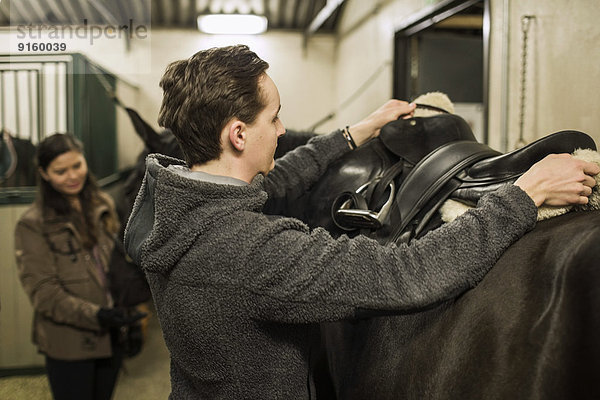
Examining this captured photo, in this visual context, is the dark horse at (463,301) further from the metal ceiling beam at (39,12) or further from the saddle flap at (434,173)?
the metal ceiling beam at (39,12)

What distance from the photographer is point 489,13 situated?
6.57 ft

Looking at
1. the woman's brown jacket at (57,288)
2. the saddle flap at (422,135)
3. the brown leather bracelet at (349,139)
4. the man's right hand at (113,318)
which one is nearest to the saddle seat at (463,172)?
the saddle flap at (422,135)

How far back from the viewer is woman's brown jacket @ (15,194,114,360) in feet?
5.19

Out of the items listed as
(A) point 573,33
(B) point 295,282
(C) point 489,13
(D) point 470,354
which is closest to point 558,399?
(D) point 470,354

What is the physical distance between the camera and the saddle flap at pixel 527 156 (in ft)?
2.30

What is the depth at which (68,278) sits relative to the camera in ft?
5.42

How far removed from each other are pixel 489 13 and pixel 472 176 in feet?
4.89

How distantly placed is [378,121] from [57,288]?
1.17 meters

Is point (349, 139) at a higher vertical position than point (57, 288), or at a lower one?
higher

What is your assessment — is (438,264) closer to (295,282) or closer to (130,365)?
(295,282)

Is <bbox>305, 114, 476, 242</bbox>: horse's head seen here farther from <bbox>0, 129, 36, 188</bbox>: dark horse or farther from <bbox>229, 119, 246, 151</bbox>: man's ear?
<bbox>0, 129, 36, 188</bbox>: dark horse

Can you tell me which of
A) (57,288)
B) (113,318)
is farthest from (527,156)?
(57,288)

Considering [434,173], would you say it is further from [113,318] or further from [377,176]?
A: [113,318]

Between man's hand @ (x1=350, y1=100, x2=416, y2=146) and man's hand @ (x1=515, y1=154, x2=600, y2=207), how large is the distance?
19.1 inches
